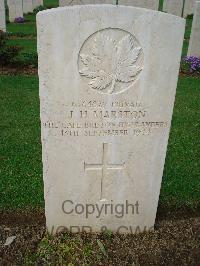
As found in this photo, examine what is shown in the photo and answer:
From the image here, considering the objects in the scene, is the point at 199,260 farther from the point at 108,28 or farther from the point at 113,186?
the point at 108,28

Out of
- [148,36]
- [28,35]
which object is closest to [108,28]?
[148,36]

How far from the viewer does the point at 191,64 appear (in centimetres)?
980

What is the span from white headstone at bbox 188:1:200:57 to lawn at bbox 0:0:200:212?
260 centimetres

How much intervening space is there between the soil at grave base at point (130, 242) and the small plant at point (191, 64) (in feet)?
21.1

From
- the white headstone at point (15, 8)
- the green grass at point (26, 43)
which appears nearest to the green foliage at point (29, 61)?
the green grass at point (26, 43)

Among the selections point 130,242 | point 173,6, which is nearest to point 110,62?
point 130,242

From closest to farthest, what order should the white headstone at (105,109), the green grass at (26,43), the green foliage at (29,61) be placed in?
the white headstone at (105,109) → the green foliage at (29,61) → the green grass at (26,43)

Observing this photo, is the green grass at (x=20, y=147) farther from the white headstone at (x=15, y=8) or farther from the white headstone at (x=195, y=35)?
the white headstone at (x=15, y=8)

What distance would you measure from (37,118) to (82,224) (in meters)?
3.12

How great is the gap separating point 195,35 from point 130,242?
828cm

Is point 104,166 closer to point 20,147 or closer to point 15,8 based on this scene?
point 20,147

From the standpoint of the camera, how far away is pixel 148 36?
2.77 meters

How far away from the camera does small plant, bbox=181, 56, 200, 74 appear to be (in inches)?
378

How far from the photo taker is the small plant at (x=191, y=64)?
31.5 ft
